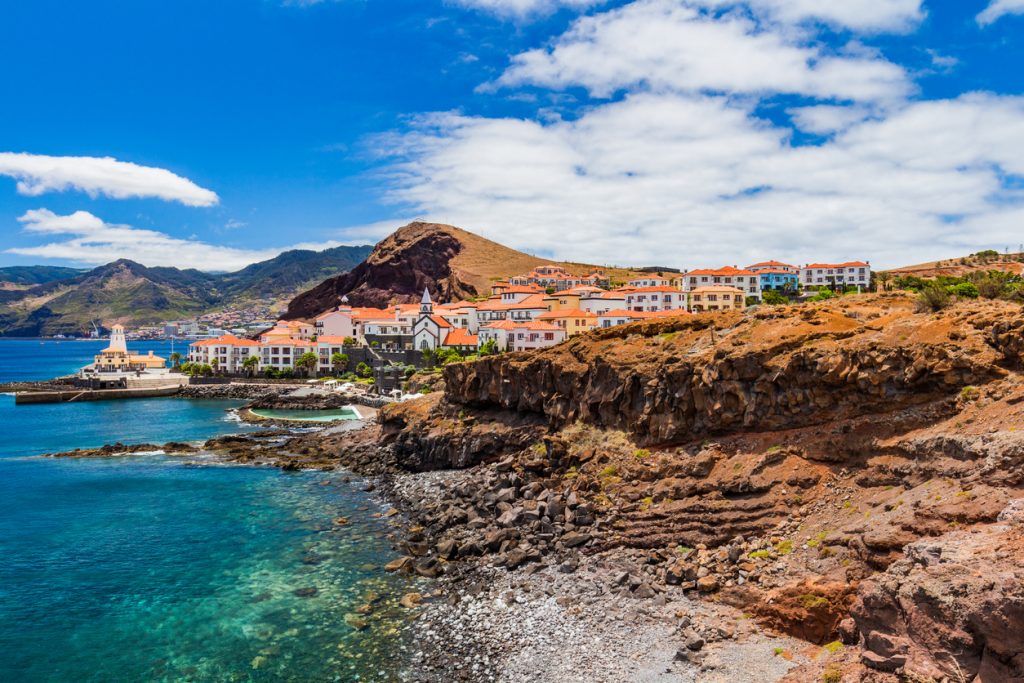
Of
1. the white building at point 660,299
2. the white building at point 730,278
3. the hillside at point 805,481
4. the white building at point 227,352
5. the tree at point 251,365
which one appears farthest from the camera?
the white building at point 227,352

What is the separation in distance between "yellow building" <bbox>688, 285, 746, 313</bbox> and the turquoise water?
4948cm

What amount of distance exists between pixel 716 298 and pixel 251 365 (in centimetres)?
8860

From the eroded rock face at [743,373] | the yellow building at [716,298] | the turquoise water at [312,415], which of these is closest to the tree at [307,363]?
the turquoise water at [312,415]

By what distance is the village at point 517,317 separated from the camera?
8644 centimetres

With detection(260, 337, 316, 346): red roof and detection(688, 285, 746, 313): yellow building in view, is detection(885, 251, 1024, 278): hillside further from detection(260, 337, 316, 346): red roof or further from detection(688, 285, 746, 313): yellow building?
detection(260, 337, 316, 346): red roof

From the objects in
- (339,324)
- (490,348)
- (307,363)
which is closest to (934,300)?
(490,348)

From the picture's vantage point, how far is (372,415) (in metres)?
75.9

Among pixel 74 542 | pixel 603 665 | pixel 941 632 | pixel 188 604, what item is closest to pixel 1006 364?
pixel 941 632

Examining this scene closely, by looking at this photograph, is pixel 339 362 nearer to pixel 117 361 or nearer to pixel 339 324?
pixel 339 324

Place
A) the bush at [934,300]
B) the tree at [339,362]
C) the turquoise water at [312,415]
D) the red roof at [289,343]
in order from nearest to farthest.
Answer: the bush at [934,300] < the turquoise water at [312,415] < the tree at [339,362] < the red roof at [289,343]

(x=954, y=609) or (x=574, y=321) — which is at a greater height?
(x=574, y=321)

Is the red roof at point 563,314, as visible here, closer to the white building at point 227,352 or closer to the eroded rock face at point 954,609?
the white building at point 227,352

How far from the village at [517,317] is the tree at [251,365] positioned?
19 centimetres

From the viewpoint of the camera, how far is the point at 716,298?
285 ft
